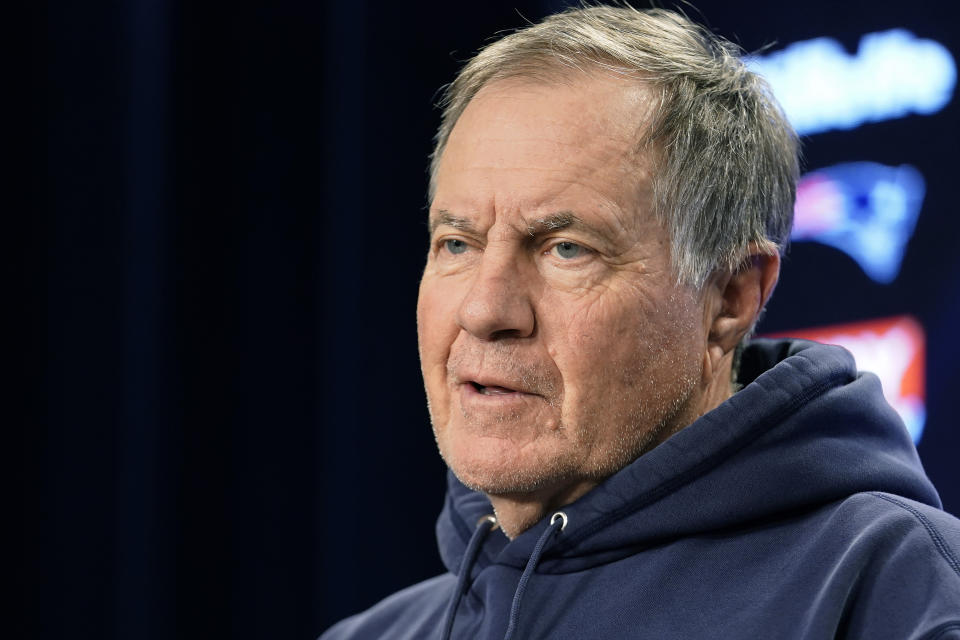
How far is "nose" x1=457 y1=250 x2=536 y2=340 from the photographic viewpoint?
4.35ft

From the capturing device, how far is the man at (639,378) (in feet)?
4.01

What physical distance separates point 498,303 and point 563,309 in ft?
0.26

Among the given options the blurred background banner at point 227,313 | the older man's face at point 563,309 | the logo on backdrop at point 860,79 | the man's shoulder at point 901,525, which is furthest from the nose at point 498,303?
the blurred background banner at point 227,313

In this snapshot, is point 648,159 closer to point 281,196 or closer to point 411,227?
point 411,227

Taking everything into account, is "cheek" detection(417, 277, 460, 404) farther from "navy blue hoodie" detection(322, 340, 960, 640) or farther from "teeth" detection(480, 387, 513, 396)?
"navy blue hoodie" detection(322, 340, 960, 640)

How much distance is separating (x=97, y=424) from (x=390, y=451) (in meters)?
0.65

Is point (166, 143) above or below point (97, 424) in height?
above

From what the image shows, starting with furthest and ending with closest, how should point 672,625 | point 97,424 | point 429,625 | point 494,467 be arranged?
point 97,424, point 429,625, point 494,467, point 672,625

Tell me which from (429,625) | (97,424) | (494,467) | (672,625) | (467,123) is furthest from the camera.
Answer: (97,424)

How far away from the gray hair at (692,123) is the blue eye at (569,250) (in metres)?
0.10

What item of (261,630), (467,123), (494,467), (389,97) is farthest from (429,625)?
(389,97)

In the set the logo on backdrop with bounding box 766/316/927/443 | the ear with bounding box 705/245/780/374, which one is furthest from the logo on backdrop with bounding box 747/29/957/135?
the ear with bounding box 705/245/780/374

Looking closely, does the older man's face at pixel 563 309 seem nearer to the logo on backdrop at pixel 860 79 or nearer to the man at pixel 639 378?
the man at pixel 639 378

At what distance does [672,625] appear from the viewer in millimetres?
1203
